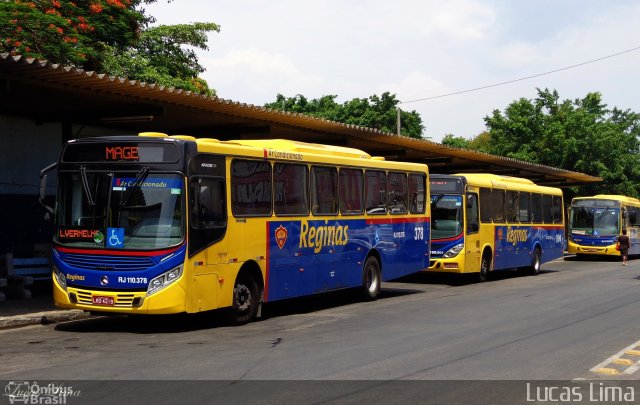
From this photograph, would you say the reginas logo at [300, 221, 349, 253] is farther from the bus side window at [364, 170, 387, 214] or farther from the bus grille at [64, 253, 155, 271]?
the bus grille at [64, 253, 155, 271]

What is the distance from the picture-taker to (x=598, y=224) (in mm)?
38781

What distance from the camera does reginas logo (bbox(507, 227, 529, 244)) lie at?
2573cm

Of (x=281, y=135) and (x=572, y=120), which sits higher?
(x=572, y=120)

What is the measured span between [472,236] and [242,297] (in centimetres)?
1063

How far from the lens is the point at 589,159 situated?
165 feet

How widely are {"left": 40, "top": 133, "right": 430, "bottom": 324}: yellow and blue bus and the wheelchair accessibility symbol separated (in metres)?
0.01

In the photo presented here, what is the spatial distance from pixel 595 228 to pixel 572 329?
27516 millimetres

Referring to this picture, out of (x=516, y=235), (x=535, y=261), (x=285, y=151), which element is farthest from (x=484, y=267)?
(x=285, y=151)

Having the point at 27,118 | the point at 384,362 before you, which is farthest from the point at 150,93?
the point at 384,362

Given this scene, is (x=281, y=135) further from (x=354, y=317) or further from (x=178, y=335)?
(x=178, y=335)

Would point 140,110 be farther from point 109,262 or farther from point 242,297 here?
point 109,262

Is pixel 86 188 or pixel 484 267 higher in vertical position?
pixel 86 188

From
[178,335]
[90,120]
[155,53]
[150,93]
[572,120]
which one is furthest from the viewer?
[572,120]

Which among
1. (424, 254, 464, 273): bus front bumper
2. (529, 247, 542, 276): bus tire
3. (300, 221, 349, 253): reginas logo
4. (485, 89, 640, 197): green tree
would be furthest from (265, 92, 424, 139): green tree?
(300, 221, 349, 253): reginas logo
